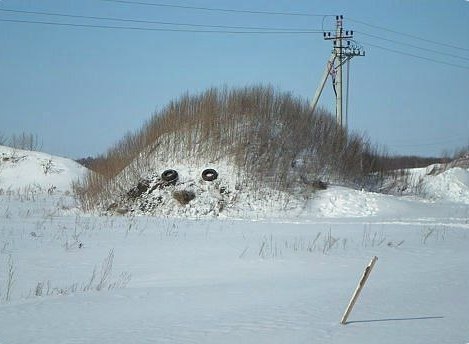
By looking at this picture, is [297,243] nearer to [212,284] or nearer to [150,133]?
[212,284]

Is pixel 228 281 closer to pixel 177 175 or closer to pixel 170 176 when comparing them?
pixel 170 176

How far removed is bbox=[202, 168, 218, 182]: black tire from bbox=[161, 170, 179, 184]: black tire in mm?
1118

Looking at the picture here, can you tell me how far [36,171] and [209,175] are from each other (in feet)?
57.9

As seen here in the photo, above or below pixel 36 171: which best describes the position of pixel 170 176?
above

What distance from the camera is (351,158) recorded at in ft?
78.1

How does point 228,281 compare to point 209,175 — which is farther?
point 209,175

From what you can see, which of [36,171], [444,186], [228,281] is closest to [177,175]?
[228,281]

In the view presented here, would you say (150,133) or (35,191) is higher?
(150,133)

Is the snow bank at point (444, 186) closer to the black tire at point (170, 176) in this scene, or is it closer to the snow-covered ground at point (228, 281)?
the snow-covered ground at point (228, 281)

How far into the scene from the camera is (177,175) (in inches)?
803

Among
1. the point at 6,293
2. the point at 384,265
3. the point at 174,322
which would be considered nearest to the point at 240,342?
the point at 174,322

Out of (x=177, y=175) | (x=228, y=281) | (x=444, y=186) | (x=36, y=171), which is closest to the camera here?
(x=228, y=281)

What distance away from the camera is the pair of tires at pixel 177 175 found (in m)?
20.1

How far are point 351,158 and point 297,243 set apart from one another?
44.4 feet
